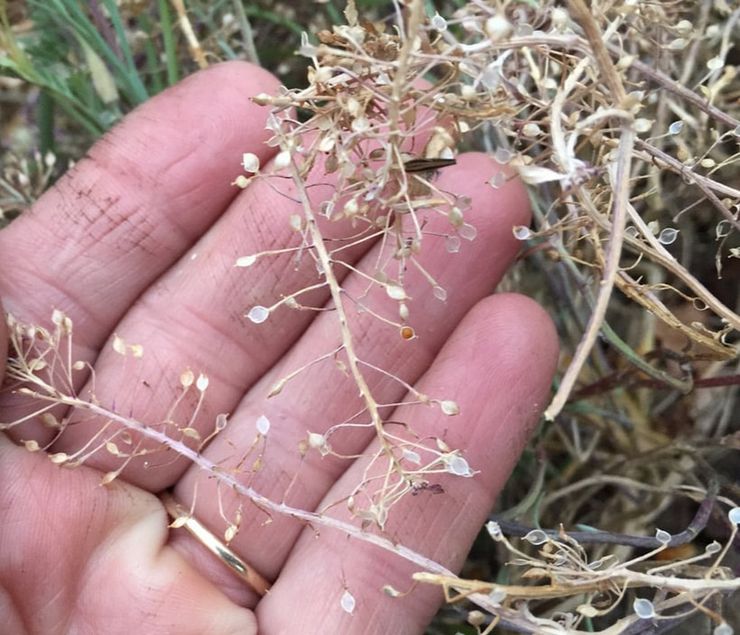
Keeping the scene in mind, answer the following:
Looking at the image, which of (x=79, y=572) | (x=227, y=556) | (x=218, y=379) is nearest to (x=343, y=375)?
(x=218, y=379)

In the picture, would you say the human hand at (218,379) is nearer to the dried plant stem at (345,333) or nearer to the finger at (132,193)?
the finger at (132,193)

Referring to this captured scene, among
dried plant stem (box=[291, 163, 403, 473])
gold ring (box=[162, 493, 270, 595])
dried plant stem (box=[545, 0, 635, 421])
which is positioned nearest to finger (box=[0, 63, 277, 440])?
gold ring (box=[162, 493, 270, 595])

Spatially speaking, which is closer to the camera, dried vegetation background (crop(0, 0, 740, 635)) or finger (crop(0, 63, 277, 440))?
dried vegetation background (crop(0, 0, 740, 635))

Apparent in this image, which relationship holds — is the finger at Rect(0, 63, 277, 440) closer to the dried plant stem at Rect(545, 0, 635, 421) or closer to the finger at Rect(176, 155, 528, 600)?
the finger at Rect(176, 155, 528, 600)

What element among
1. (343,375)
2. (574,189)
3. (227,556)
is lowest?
(227,556)

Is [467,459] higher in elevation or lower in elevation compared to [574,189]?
lower

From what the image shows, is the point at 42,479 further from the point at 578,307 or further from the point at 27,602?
the point at 578,307

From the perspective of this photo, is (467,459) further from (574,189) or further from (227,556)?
(574,189)

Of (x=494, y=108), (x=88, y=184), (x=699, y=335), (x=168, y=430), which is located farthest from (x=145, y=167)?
(x=699, y=335)
